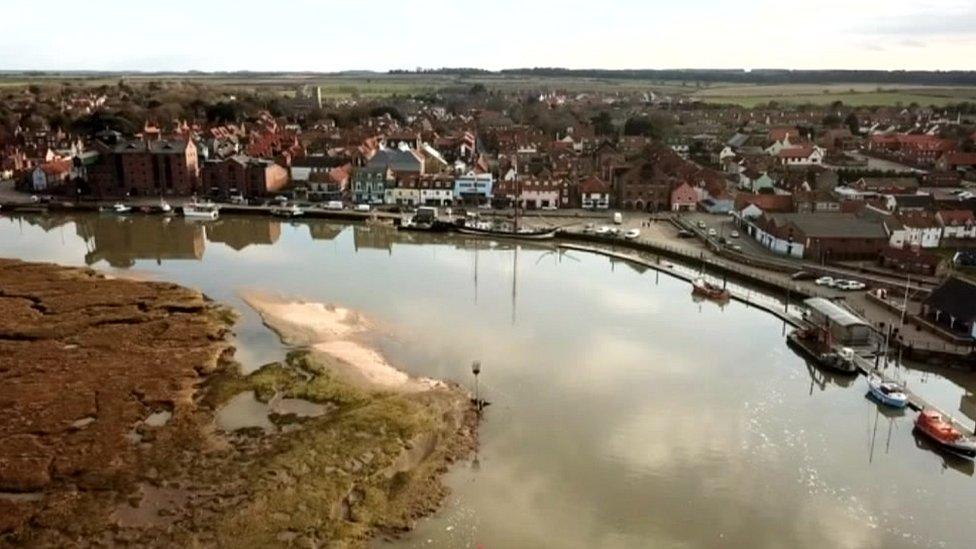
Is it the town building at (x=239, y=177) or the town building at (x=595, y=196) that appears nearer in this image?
the town building at (x=595, y=196)

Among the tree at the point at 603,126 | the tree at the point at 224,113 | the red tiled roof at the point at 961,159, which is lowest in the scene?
the red tiled roof at the point at 961,159

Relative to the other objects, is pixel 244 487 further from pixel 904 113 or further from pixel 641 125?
pixel 904 113

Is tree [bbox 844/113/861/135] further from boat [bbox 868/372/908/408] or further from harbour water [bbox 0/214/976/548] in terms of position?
boat [bbox 868/372/908/408]

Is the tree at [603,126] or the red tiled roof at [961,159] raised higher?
the tree at [603,126]

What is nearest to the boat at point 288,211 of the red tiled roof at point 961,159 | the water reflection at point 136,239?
the water reflection at point 136,239

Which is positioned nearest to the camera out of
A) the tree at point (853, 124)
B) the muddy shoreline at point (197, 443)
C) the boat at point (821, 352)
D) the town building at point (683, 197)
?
the muddy shoreline at point (197, 443)

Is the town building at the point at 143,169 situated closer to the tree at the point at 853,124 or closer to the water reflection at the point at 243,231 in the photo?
the water reflection at the point at 243,231
